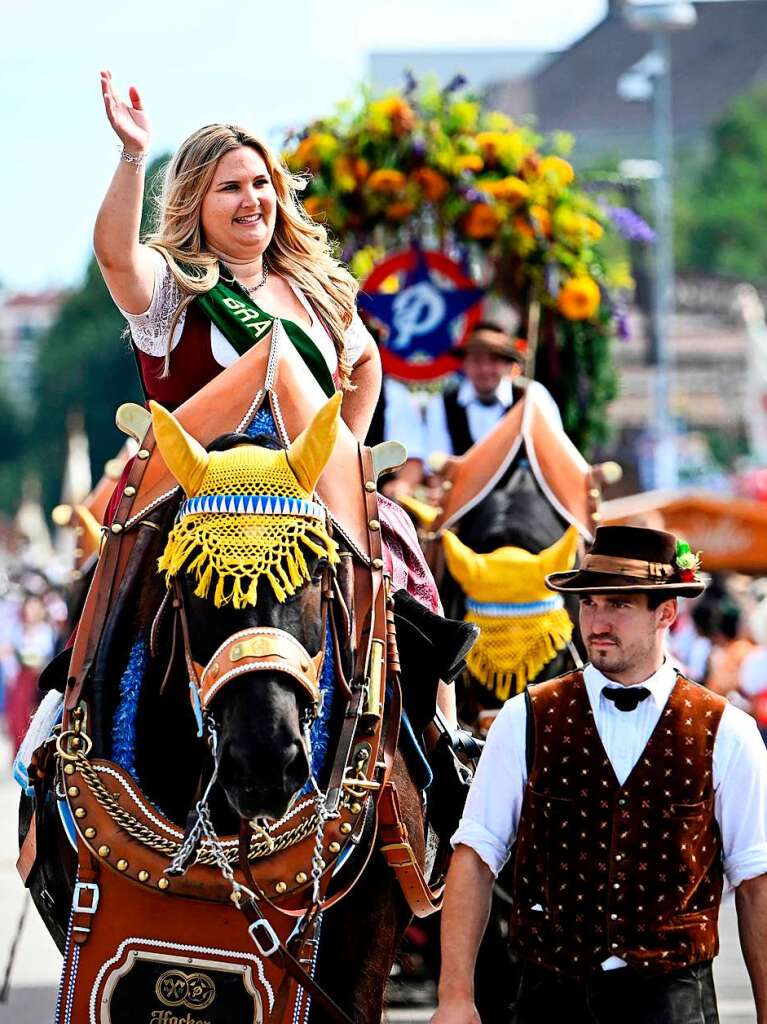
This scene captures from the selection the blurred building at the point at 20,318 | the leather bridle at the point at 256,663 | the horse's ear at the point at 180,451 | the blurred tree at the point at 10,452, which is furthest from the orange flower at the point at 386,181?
the blurred building at the point at 20,318

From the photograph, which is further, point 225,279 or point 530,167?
point 530,167

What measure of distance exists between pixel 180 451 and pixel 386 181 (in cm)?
606

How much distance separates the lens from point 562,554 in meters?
6.89

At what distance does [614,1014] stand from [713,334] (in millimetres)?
71499

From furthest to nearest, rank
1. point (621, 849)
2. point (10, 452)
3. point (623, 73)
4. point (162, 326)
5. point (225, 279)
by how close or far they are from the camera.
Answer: point (10, 452), point (623, 73), point (225, 279), point (162, 326), point (621, 849)

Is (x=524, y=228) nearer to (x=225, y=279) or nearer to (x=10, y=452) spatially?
(x=225, y=279)

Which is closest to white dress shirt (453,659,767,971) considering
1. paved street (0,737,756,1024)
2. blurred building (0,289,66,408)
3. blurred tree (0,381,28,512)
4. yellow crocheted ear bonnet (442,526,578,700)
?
yellow crocheted ear bonnet (442,526,578,700)

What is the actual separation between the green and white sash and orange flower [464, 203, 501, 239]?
201 inches

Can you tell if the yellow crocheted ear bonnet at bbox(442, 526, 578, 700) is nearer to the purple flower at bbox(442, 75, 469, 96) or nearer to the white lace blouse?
the white lace blouse

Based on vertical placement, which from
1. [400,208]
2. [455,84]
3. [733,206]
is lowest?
[400,208]

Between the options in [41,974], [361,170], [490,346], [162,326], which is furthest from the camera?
[361,170]

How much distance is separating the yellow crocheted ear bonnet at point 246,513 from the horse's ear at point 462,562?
7.98 feet

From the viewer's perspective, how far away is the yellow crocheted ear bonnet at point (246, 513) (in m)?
4.27

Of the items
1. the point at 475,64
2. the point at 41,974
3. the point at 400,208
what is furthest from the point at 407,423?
the point at 475,64
